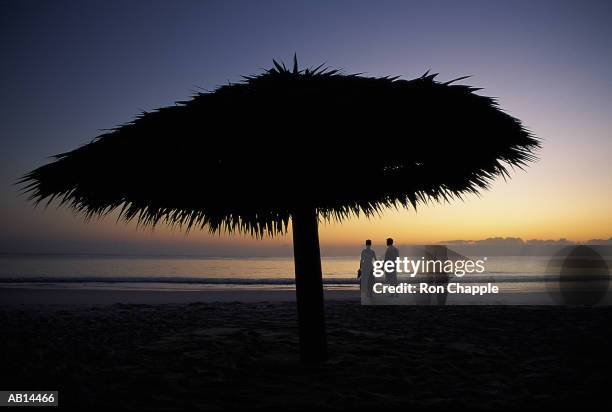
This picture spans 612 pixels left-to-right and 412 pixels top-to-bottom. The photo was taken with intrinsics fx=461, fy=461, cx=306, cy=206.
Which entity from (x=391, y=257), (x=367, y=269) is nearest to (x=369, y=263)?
(x=367, y=269)

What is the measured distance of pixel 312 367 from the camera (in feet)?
18.9

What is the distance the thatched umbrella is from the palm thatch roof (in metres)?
0.01

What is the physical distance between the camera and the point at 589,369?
18.7 ft

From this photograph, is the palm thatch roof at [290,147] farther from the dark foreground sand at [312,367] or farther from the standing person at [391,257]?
the standing person at [391,257]

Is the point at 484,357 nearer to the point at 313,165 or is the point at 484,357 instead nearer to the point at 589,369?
the point at 589,369

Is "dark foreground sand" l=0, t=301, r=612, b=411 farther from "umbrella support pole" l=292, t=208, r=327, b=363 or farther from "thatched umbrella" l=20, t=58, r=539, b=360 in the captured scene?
"thatched umbrella" l=20, t=58, r=539, b=360

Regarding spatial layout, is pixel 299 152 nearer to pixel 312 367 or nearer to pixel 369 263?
pixel 312 367

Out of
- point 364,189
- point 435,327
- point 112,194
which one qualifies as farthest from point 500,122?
point 435,327

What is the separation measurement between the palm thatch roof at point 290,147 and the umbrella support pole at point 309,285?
357mm

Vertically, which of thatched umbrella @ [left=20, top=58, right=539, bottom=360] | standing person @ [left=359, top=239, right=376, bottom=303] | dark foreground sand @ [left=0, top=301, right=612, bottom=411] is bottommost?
dark foreground sand @ [left=0, top=301, right=612, bottom=411]

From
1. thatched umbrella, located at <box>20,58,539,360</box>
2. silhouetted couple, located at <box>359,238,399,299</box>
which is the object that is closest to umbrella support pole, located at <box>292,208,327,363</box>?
thatched umbrella, located at <box>20,58,539,360</box>

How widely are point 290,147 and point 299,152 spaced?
13 centimetres

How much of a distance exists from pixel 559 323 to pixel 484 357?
3.99 metres

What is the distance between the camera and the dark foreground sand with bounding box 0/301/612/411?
15.0ft
